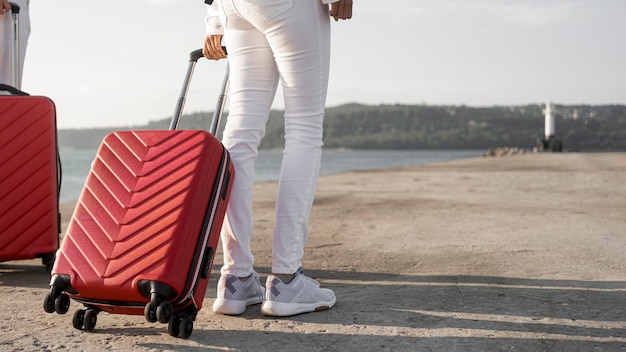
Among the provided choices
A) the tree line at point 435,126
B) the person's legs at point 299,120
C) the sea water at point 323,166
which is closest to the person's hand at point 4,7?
the person's legs at point 299,120

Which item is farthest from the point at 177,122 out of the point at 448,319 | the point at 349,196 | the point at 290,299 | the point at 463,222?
the point at 349,196

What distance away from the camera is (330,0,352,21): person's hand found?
2.67m

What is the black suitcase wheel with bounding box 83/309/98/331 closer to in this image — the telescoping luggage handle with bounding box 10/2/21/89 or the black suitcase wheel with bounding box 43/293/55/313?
the black suitcase wheel with bounding box 43/293/55/313

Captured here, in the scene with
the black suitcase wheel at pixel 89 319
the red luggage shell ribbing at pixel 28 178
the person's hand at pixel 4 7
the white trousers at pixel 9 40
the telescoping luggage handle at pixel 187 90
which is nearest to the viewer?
the black suitcase wheel at pixel 89 319

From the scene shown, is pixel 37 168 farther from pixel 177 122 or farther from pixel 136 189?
pixel 136 189

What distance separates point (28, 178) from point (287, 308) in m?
1.72

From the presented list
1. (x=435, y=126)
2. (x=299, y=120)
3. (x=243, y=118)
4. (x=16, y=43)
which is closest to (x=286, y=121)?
(x=299, y=120)

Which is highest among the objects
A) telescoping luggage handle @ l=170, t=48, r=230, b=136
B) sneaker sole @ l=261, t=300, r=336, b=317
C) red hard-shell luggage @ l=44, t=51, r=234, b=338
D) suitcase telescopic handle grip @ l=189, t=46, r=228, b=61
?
suitcase telescopic handle grip @ l=189, t=46, r=228, b=61

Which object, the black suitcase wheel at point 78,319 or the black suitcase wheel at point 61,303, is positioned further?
the black suitcase wheel at point 78,319

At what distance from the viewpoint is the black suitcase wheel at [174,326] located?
7.52 ft

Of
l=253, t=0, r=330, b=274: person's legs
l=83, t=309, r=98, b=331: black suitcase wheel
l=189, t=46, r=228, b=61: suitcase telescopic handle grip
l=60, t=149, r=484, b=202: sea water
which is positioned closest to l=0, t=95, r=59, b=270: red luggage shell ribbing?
l=189, t=46, r=228, b=61: suitcase telescopic handle grip

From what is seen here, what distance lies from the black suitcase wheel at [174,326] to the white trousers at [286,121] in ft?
1.46

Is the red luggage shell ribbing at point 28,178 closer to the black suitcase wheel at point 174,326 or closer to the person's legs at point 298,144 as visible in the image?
the person's legs at point 298,144

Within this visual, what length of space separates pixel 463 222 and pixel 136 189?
12.7ft
